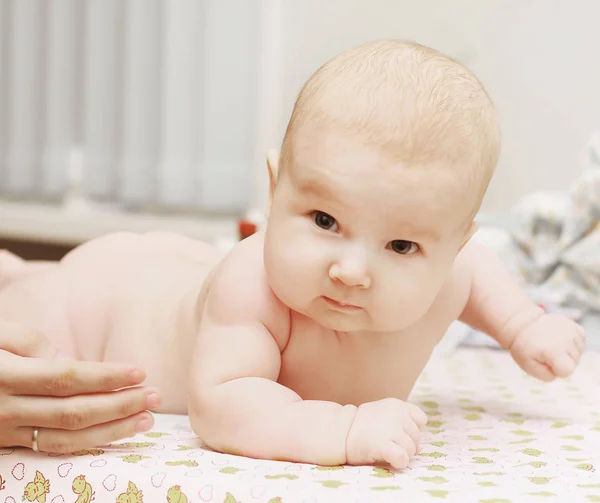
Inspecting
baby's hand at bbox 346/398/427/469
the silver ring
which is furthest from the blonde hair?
the silver ring

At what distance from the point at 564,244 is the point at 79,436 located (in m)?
1.13

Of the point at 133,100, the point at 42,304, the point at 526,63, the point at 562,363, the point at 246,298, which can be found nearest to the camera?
the point at 246,298

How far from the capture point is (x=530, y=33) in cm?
229

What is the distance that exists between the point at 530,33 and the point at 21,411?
6.17ft

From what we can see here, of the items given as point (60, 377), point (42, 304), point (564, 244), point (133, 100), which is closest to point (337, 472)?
point (60, 377)

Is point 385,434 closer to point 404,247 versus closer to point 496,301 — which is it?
point 404,247

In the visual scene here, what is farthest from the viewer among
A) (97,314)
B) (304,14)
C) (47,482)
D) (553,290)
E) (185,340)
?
(304,14)

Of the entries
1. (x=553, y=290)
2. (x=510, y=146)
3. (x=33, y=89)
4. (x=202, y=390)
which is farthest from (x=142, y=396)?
(x=33, y=89)

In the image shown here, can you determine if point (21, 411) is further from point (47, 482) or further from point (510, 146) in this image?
point (510, 146)

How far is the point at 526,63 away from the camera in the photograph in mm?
2311

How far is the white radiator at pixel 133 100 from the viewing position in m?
2.77

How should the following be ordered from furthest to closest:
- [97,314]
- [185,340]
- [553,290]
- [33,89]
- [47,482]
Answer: [33,89] < [553,290] < [97,314] < [185,340] < [47,482]

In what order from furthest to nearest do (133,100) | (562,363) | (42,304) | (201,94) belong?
(133,100), (201,94), (42,304), (562,363)

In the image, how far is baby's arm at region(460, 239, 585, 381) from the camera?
102cm
